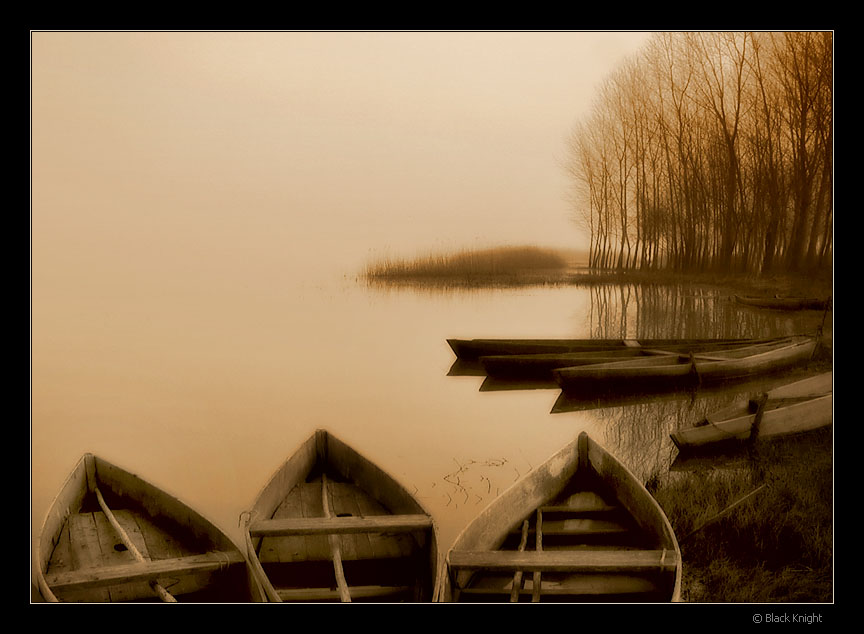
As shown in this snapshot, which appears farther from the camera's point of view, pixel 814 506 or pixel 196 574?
pixel 814 506

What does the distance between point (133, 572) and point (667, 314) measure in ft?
6.56

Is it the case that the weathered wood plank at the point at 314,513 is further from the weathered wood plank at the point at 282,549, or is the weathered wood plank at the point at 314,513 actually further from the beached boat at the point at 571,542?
the beached boat at the point at 571,542

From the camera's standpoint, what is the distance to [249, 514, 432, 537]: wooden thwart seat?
8.74 feet

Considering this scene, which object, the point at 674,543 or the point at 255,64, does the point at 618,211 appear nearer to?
the point at 674,543

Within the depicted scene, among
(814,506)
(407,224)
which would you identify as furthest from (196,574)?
(814,506)

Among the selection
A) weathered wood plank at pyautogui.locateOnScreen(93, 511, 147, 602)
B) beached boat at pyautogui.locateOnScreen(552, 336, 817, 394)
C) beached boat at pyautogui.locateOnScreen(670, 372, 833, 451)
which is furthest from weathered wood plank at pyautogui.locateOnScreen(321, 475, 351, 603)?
beached boat at pyautogui.locateOnScreen(670, 372, 833, 451)

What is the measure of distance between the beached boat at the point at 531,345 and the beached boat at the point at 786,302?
14 cm

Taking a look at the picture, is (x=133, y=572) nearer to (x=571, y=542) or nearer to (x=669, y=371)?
(x=571, y=542)

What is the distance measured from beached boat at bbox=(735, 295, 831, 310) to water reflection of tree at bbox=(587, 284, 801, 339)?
0.03m

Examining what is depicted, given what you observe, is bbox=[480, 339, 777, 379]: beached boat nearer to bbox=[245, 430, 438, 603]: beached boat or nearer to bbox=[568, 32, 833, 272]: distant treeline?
bbox=[568, 32, 833, 272]: distant treeline

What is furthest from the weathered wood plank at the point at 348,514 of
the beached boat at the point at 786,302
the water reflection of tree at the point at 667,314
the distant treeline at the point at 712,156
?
the beached boat at the point at 786,302

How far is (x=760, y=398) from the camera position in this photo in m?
2.90

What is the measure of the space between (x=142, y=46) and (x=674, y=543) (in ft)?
7.92

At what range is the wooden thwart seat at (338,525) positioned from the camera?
8.74 ft
